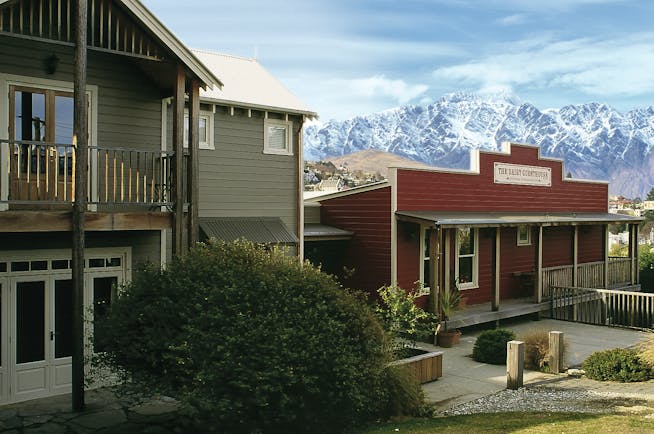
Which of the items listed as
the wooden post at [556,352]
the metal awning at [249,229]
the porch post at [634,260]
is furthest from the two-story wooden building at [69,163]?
the porch post at [634,260]

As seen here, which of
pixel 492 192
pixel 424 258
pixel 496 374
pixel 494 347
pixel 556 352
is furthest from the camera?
pixel 492 192

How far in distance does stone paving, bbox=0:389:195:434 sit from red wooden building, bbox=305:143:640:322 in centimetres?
718

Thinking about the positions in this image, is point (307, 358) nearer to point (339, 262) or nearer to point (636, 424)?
point (636, 424)

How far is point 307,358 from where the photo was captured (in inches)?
340

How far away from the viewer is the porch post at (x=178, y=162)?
11.9 metres

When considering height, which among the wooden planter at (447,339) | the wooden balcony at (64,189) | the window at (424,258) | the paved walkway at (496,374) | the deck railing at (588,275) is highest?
the wooden balcony at (64,189)

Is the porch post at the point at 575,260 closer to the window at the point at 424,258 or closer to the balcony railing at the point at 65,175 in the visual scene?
the window at the point at 424,258

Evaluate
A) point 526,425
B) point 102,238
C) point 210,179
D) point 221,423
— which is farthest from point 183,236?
point 526,425

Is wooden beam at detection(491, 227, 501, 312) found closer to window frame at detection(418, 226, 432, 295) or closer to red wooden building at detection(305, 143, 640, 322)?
red wooden building at detection(305, 143, 640, 322)

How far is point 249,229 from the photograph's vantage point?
50.6 ft

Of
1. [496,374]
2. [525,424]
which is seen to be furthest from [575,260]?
[525,424]

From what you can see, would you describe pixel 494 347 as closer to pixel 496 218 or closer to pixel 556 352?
pixel 556 352

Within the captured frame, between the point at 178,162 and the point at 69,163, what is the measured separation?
2501 mm

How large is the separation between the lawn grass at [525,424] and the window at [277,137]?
8.12m
